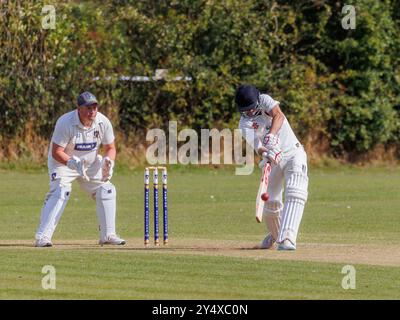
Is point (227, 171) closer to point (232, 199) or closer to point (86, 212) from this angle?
point (232, 199)

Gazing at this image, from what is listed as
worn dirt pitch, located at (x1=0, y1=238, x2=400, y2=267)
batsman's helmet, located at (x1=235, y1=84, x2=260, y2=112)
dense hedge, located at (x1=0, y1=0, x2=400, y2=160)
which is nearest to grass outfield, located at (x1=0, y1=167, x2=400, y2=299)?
worn dirt pitch, located at (x1=0, y1=238, x2=400, y2=267)

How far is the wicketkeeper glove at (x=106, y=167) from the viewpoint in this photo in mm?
13812

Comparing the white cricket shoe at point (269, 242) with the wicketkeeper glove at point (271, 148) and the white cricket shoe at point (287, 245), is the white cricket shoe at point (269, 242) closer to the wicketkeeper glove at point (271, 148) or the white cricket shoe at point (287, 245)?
the white cricket shoe at point (287, 245)

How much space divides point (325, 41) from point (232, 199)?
31.7 ft

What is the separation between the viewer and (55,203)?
13.8m

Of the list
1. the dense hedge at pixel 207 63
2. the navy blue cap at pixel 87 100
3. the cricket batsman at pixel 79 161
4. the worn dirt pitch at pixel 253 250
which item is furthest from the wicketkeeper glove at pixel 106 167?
the dense hedge at pixel 207 63

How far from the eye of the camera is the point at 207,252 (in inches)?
524

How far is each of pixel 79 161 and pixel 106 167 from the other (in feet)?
1.15

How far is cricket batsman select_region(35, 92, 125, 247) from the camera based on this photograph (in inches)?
540

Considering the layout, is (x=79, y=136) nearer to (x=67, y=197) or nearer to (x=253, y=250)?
(x=67, y=197)

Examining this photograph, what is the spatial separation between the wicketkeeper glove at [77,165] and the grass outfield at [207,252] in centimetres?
86

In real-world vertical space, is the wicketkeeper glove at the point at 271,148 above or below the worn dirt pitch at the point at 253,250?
above

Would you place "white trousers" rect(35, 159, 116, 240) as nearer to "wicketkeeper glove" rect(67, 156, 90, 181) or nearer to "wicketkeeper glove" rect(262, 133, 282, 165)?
"wicketkeeper glove" rect(67, 156, 90, 181)

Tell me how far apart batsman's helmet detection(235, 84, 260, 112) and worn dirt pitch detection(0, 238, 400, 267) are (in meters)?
1.59
